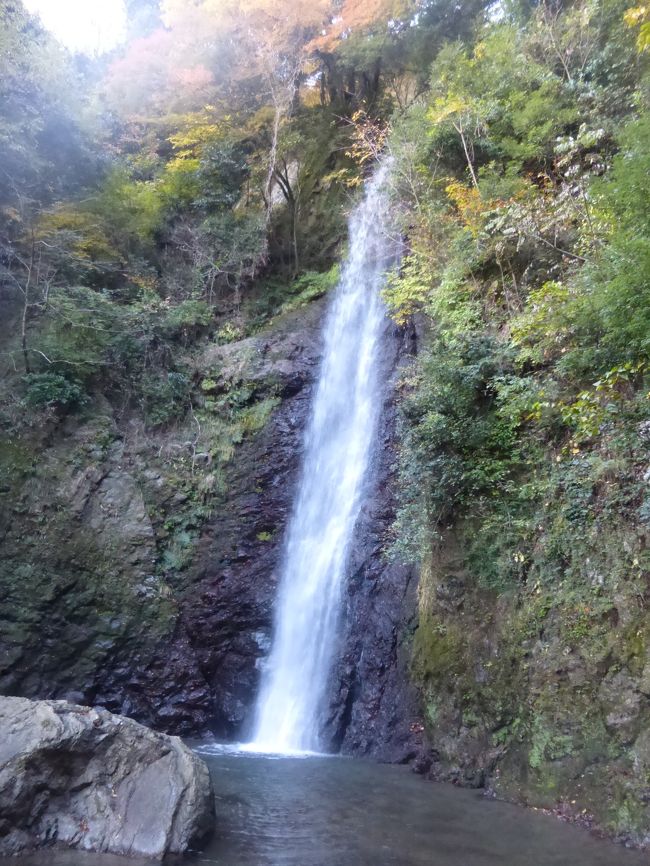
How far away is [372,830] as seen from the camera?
5.82 metres

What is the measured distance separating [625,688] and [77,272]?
49.2 ft

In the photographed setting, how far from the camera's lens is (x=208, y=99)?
68.2ft

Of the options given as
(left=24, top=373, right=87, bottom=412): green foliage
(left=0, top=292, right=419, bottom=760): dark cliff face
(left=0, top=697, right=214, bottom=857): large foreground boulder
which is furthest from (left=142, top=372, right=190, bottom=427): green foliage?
(left=0, top=697, right=214, bottom=857): large foreground boulder

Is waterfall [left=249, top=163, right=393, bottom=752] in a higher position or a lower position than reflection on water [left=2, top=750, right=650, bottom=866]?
higher

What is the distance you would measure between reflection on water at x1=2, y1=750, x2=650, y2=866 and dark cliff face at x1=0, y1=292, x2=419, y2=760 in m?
2.15

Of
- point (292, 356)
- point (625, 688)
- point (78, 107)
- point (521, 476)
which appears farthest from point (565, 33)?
point (625, 688)

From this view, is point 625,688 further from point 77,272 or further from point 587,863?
point 77,272

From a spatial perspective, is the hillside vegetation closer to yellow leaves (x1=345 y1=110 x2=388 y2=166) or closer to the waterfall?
yellow leaves (x1=345 y1=110 x2=388 y2=166)

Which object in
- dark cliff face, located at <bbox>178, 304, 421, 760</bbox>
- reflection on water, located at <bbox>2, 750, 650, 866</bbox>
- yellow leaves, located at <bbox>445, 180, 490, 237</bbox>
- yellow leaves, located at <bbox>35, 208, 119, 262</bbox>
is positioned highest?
yellow leaves, located at <bbox>35, 208, 119, 262</bbox>

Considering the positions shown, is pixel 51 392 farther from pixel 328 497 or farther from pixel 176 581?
pixel 328 497

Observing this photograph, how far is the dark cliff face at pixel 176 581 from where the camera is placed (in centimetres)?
1049

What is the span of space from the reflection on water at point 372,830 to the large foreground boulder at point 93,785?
0.70 ft

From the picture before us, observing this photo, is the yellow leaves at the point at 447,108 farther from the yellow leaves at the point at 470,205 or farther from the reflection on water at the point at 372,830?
the reflection on water at the point at 372,830

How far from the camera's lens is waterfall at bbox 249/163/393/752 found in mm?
10820
